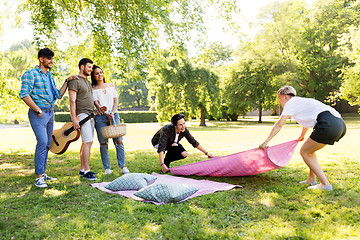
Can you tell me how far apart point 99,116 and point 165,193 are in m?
2.10

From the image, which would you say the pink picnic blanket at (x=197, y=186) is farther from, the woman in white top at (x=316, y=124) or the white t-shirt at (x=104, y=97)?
the white t-shirt at (x=104, y=97)

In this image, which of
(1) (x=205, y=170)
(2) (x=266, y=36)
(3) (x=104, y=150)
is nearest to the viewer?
(1) (x=205, y=170)

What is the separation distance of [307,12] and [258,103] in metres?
10.1

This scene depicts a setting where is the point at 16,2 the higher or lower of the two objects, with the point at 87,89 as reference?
higher

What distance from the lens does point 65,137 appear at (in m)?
4.59

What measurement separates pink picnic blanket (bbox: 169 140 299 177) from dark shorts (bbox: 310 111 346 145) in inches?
21.7

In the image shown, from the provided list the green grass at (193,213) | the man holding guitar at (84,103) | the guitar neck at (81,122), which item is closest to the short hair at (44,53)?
the man holding guitar at (84,103)

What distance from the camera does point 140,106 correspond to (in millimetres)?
49469

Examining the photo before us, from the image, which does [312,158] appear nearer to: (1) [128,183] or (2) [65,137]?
(1) [128,183]

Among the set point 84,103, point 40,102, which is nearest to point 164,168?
point 84,103

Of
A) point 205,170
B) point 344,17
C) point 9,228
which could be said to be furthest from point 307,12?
point 9,228

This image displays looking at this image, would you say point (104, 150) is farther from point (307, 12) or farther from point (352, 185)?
point (307, 12)

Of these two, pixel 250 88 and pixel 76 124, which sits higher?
pixel 250 88

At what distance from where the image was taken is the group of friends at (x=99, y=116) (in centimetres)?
354
